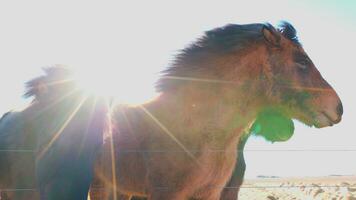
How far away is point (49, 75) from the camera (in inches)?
184

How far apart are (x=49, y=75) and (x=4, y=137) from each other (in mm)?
709

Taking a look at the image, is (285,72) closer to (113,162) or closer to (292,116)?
(292,116)

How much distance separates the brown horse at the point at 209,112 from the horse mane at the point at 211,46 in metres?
0.01

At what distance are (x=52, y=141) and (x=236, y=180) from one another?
2504 millimetres

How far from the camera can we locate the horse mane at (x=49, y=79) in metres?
4.60

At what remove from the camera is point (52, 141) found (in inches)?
157

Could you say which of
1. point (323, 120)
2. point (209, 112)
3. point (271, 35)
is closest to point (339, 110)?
point (323, 120)

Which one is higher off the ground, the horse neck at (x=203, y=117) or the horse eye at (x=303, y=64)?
the horse eye at (x=303, y=64)

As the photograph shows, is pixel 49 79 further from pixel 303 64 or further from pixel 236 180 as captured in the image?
pixel 303 64

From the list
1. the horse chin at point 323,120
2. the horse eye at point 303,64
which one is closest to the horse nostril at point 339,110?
the horse chin at point 323,120

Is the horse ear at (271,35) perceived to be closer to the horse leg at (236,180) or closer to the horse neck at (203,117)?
the horse neck at (203,117)

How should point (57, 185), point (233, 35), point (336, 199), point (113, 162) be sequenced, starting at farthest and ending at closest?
1. point (336, 199)
2. point (233, 35)
3. point (113, 162)
4. point (57, 185)

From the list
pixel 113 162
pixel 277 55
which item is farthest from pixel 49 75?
pixel 277 55

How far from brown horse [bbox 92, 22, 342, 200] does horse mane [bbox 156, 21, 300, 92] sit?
0.01 m
